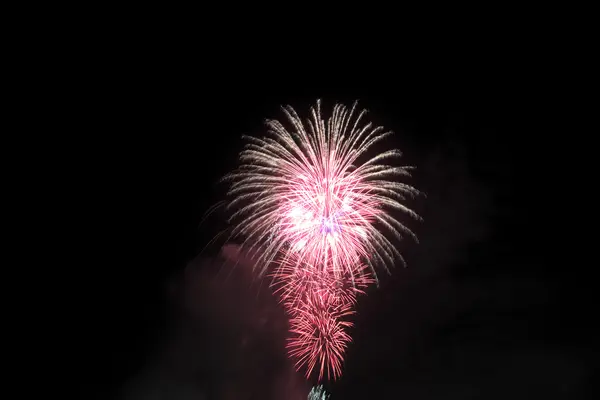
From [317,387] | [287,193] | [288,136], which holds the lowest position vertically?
[317,387]

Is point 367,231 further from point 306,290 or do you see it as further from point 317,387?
point 317,387

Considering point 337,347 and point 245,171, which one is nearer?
point 245,171

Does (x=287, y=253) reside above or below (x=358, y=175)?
below

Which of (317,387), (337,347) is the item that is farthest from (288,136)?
(317,387)

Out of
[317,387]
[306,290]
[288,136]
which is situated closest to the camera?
[288,136]

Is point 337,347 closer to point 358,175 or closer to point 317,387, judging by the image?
point 317,387

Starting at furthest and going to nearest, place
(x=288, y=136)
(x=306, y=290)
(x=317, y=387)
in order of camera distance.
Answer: (x=317, y=387) < (x=306, y=290) < (x=288, y=136)

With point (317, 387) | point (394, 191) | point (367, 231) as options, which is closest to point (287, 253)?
point (367, 231)

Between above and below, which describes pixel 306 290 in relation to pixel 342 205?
below

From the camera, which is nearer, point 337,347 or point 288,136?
point 288,136
